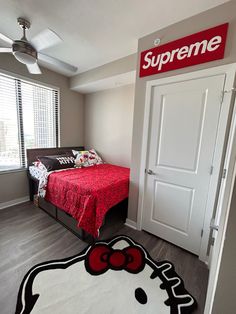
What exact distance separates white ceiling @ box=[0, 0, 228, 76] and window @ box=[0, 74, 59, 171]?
34.9 inches

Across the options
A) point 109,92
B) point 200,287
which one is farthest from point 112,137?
point 200,287

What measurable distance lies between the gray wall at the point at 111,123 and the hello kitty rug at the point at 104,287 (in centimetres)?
182

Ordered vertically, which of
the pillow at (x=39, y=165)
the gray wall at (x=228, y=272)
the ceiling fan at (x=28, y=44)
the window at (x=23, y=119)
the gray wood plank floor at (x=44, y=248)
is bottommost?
the gray wood plank floor at (x=44, y=248)

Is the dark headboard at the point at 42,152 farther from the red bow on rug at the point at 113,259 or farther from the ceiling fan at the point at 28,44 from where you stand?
the red bow on rug at the point at 113,259

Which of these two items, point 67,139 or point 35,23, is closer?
point 35,23

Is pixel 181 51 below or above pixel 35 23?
below

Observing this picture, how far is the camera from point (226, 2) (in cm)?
136

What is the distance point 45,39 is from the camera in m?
1.54

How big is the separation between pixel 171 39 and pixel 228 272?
6.92 feet

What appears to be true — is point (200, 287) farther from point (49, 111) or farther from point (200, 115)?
point (49, 111)

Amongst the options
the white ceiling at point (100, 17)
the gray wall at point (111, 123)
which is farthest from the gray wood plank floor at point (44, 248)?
the white ceiling at point (100, 17)

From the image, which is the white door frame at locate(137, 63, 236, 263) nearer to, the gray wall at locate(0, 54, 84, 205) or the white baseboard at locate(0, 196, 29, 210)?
the gray wall at locate(0, 54, 84, 205)

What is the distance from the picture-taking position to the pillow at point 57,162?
2.61 meters

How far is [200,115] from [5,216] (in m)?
3.15
